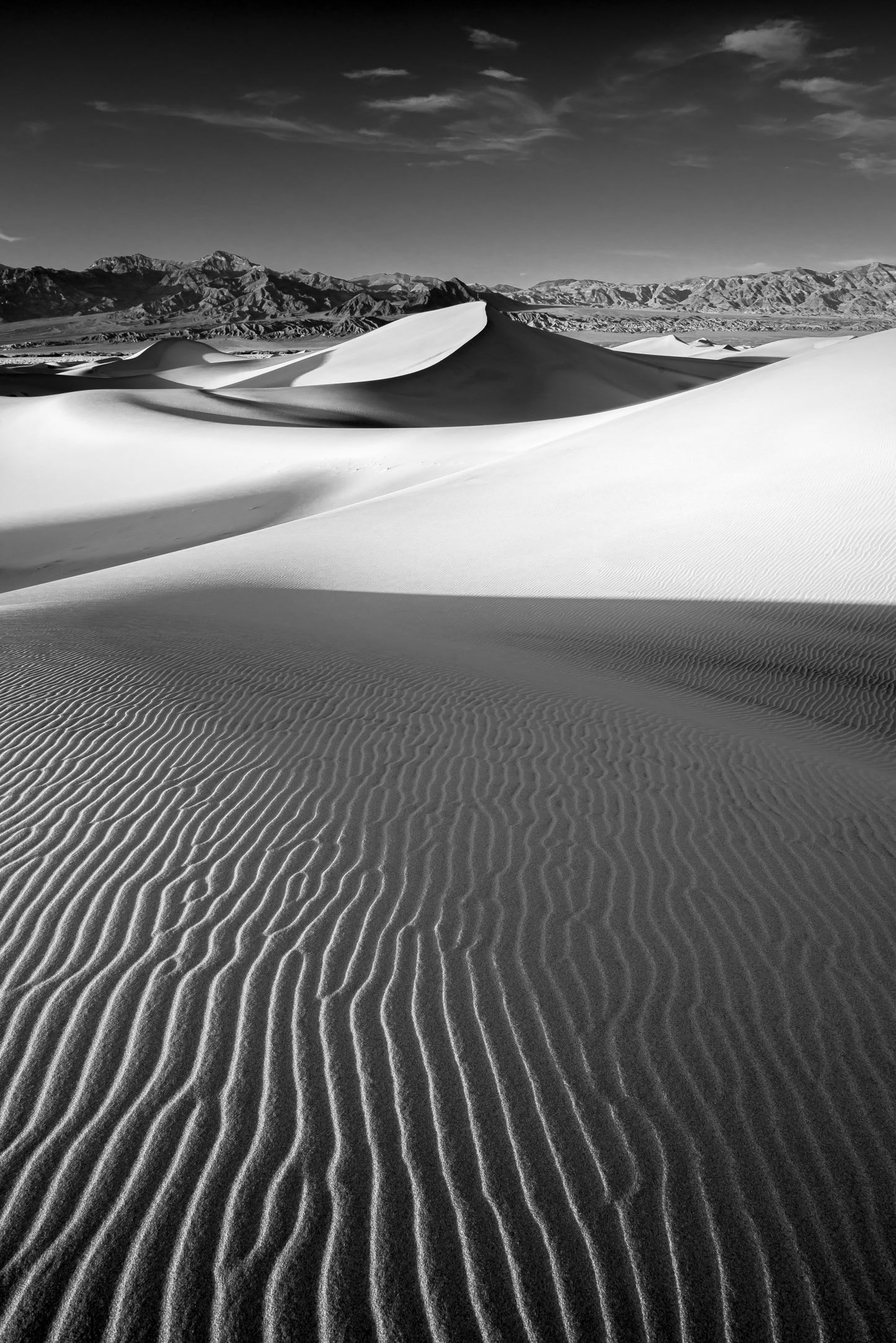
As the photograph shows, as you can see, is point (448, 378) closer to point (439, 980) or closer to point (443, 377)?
point (443, 377)

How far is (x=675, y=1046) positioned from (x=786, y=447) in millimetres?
14966

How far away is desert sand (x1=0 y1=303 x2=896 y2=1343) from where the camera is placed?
224 cm

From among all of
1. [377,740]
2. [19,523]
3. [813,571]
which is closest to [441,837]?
[377,740]

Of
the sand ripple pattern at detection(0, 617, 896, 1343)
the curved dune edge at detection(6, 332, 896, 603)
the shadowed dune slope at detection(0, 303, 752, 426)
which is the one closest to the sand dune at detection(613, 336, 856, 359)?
the shadowed dune slope at detection(0, 303, 752, 426)

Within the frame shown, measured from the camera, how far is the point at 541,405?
146 feet

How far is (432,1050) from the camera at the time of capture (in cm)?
299

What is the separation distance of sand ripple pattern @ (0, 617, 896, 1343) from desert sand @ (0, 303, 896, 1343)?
12 mm

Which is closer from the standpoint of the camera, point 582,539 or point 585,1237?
point 585,1237

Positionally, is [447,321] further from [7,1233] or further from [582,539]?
[7,1233]

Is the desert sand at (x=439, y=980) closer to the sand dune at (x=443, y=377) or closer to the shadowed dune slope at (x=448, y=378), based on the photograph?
the sand dune at (x=443, y=377)

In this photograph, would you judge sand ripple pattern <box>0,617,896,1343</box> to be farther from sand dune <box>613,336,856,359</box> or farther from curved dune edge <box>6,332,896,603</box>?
sand dune <box>613,336,856,359</box>

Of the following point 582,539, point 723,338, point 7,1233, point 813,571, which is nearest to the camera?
point 7,1233

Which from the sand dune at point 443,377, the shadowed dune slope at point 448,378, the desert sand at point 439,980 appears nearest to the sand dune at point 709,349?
the sand dune at point 443,377

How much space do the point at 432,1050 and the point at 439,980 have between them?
39cm
